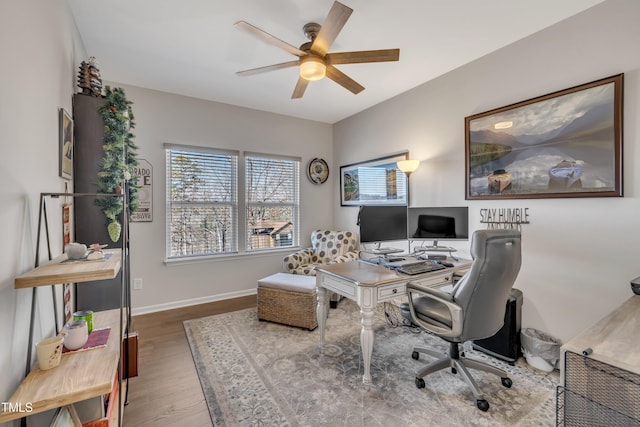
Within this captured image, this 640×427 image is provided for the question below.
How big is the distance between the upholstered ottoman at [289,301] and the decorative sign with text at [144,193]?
1.69 meters

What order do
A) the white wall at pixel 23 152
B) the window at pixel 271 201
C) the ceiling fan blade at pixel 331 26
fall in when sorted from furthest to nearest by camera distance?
the window at pixel 271 201 < the ceiling fan blade at pixel 331 26 < the white wall at pixel 23 152

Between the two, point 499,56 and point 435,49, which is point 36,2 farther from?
point 499,56

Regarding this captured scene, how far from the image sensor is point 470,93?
2.78 meters

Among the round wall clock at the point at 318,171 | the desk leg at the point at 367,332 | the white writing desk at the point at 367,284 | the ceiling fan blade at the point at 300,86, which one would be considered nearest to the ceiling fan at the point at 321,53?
the ceiling fan blade at the point at 300,86

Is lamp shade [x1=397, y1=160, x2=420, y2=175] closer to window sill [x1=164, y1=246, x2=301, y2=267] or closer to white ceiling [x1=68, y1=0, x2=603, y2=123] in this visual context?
white ceiling [x1=68, y1=0, x2=603, y2=123]

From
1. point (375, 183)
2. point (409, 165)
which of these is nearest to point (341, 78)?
point (409, 165)

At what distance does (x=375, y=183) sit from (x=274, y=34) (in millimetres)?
2295

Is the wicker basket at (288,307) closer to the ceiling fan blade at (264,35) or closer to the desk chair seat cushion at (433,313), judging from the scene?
the desk chair seat cushion at (433,313)

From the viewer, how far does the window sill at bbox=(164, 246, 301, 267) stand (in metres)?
3.50

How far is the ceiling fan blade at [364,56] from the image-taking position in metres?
1.93

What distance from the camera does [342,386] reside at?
1.95 metres

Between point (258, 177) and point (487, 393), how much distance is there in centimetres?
353

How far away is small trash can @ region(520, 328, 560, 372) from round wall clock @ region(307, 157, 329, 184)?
3.30m

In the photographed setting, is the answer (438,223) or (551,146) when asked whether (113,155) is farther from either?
(551,146)
